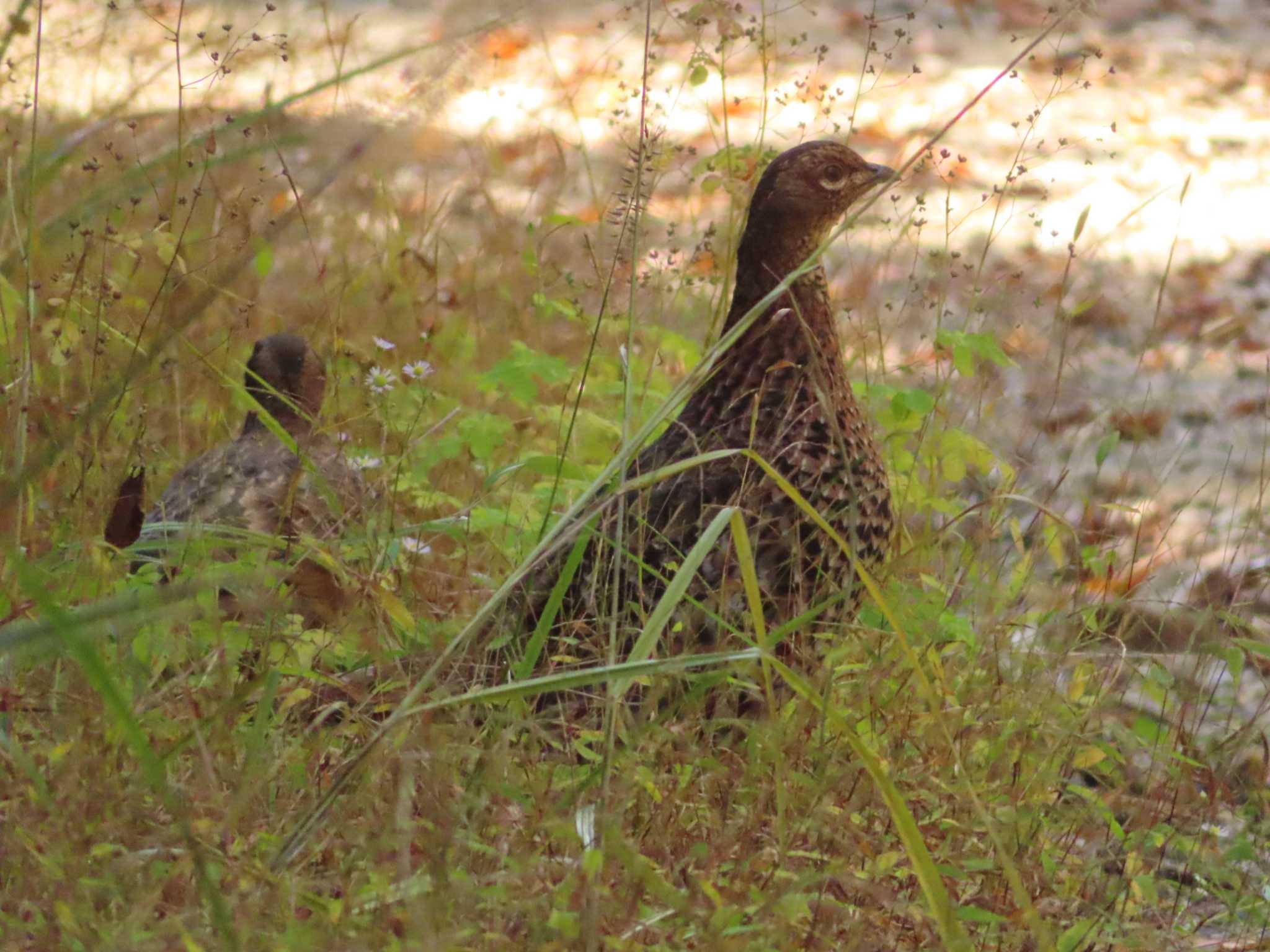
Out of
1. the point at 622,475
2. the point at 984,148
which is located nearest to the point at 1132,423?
the point at 622,475

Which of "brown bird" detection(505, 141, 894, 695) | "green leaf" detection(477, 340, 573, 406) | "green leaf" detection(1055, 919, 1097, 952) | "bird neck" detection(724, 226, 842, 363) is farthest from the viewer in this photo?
"green leaf" detection(477, 340, 573, 406)

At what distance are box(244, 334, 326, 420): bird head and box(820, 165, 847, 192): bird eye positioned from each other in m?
1.31

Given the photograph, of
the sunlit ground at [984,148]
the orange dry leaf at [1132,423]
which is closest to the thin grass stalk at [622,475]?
the sunlit ground at [984,148]

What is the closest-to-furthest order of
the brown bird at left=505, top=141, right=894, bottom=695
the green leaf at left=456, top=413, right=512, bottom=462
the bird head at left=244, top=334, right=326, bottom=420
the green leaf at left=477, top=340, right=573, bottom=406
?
the brown bird at left=505, top=141, right=894, bottom=695 → the green leaf at left=456, top=413, right=512, bottom=462 → the green leaf at left=477, top=340, right=573, bottom=406 → the bird head at left=244, top=334, right=326, bottom=420

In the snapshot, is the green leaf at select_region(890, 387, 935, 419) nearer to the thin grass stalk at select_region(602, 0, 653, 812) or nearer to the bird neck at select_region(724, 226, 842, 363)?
→ the bird neck at select_region(724, 226, 842, 363)

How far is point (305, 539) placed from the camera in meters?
2.40

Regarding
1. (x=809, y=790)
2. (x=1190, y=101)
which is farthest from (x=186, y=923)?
(x=1190, y=101)

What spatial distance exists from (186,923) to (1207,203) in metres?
7.56

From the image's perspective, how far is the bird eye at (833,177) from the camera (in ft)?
10.8

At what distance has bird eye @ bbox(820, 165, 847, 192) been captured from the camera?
3.29 m

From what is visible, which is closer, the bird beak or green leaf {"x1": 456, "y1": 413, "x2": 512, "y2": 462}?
the bird beak

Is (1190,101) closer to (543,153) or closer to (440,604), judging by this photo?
(543,153)

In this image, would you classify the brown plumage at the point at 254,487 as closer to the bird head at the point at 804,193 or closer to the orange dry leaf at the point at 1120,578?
the bird head at the point at 804,193

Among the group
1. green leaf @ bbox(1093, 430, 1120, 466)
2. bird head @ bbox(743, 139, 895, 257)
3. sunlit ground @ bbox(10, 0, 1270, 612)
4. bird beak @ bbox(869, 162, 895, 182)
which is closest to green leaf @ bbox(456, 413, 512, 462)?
sunlit ground @ bbox(10, 0, 1270, 612)
